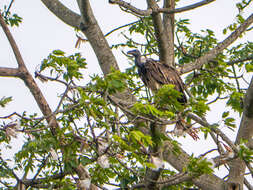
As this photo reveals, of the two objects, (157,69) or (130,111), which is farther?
(157,69)

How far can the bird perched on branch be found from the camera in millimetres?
5254

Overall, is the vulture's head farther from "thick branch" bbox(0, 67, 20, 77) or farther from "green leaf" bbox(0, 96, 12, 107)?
"green leaf" bbox(0, 96, 12, 107)

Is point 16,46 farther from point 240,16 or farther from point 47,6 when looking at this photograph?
point 240,16

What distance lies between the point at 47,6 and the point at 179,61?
2.47m

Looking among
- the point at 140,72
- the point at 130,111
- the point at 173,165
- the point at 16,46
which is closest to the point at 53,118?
the point at 130,111

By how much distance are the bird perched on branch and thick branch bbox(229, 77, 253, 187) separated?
812 mm

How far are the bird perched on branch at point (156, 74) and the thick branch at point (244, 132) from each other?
2.66 feet

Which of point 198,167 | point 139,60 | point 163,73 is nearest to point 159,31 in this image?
point 163,73

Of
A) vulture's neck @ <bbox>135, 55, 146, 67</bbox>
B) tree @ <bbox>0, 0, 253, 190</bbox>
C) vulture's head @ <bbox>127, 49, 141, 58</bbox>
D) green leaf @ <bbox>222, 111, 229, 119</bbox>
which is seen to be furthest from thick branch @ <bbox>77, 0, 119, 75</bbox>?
green leaf @ <bbox>222, 111, 229, 119</bbox>

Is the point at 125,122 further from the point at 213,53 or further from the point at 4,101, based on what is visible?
the point at 213,53

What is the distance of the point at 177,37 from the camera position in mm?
5793

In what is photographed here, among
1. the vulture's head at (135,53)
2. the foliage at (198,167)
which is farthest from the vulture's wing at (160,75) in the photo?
the foliage at (198,167)

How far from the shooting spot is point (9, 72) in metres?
4.08

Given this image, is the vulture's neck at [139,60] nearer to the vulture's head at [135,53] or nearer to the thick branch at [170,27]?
the vulture's head at [135,53]
